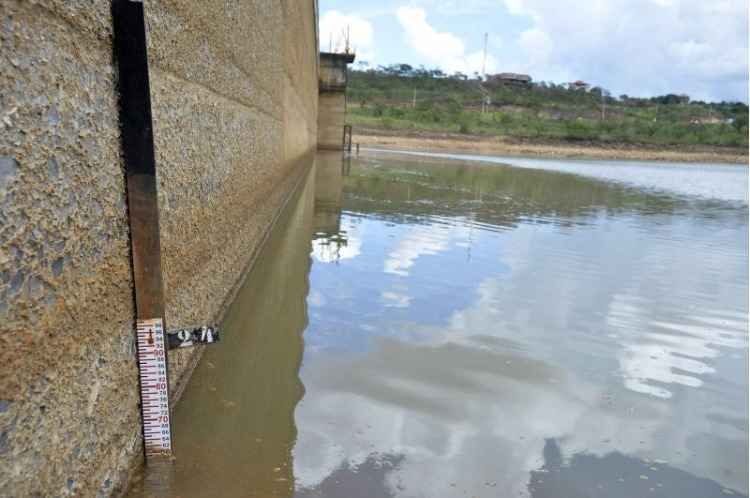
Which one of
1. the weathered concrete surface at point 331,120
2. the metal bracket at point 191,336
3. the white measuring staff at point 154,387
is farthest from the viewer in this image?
the weathered concrete surface at point 331,120

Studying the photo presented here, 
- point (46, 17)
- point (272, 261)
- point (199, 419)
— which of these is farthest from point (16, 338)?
point (272, 261)

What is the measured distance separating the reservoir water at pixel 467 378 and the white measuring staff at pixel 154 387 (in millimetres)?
130

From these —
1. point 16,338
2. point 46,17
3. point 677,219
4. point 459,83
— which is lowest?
point 677,219

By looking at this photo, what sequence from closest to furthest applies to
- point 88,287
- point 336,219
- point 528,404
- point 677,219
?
point 88,287, point 528,404, point 336,219, point 677,219

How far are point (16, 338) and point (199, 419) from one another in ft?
4.91

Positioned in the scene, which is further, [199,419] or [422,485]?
[199,419]

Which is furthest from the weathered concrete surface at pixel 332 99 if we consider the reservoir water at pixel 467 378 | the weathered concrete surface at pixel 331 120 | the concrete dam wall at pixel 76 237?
the concrete dam wall at pixel 76 237

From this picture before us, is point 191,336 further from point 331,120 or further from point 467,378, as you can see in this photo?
point 331,120

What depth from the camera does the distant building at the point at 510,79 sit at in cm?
12568

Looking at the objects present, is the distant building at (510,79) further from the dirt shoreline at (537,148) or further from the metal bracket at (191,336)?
the metal bracket at (191,336)

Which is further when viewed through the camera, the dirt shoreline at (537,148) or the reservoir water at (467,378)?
the dirt shoreline at (537,148)

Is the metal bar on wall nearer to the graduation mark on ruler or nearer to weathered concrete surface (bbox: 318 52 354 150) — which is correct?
the graduation mark on ruler

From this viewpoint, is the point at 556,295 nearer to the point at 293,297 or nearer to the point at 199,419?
the point at 293,297

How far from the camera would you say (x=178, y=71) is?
276cm
